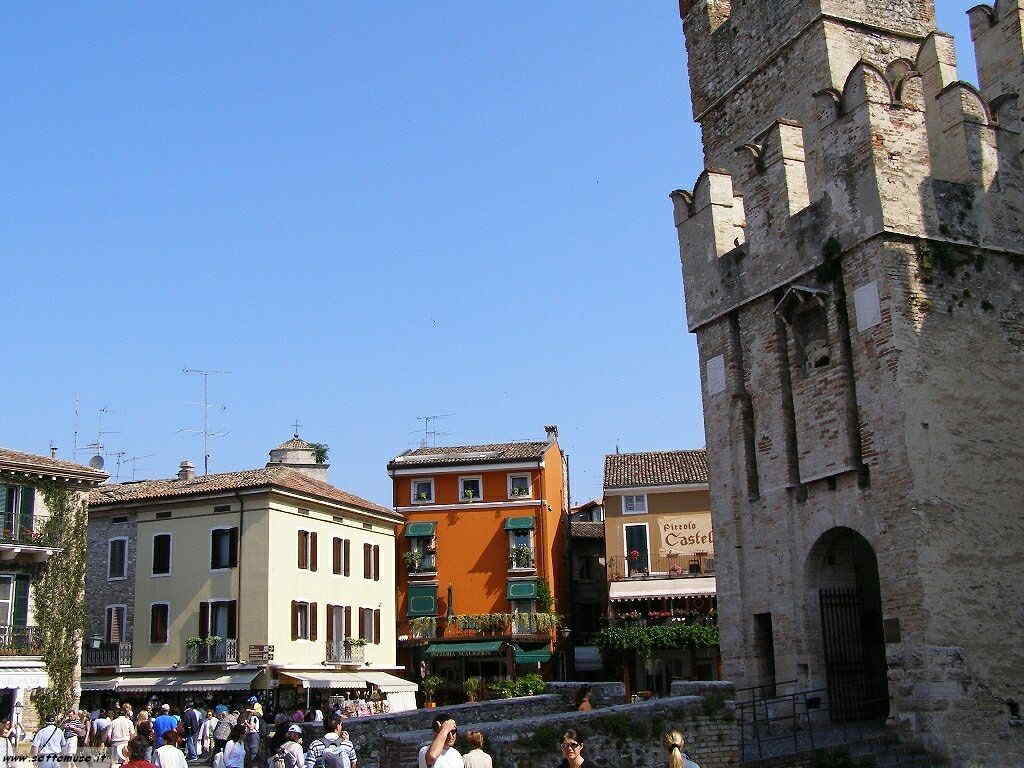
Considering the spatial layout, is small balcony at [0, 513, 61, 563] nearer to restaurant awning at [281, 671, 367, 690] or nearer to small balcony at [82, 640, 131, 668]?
small balcony at [82, 640, 131, 668]

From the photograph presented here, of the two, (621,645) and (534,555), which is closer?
(621,645)

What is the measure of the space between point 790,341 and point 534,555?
3301cm

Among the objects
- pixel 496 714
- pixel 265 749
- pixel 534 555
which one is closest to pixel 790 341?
pixel 496 714

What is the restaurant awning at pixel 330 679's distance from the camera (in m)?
40.8

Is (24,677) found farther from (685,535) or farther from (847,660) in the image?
(847,660)

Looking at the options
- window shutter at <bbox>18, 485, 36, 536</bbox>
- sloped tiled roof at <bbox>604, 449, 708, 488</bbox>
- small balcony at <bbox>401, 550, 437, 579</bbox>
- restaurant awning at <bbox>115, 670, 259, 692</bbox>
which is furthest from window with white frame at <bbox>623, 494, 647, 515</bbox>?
window shutter at <bbox>18, 485, 36, 536</bbox>

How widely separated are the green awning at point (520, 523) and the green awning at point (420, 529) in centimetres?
344

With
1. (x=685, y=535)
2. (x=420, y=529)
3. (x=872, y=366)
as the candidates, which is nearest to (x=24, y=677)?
(x=420, y=529)

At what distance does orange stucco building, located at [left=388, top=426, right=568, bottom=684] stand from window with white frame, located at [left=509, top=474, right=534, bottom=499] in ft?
0.15

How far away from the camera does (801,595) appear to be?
18.4 metres

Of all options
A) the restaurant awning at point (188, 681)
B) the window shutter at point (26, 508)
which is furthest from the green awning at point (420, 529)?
the window shutter at point (26, 508)

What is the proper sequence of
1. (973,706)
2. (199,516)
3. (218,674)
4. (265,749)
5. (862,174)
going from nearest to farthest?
(973,706) → (862,174) → (265,749) → (218,674) → (199,516)

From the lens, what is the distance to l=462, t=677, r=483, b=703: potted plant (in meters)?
48.0

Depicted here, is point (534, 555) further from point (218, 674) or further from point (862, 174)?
point (862, 174)
